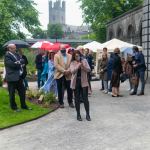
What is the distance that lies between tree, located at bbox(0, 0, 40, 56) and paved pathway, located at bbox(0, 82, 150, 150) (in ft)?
113

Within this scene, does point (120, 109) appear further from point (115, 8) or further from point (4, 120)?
point (115, 8)

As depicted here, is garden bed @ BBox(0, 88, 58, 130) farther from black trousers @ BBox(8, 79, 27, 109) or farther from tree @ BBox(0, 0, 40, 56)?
tree @ BBox(0, 0, 40, 56)

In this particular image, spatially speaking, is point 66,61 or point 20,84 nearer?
point 20,84

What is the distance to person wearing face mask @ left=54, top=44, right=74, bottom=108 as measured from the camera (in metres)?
13.9

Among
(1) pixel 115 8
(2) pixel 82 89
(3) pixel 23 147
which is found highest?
(1) pixel 115 8

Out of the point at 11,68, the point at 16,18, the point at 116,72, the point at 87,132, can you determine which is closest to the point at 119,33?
the point at 16,18

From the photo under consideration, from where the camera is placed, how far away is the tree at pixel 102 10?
51594 millimetres

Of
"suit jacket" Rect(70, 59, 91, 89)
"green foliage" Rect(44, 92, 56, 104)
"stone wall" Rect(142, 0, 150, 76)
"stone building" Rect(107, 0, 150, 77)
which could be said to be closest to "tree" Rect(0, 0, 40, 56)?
"stone building" Rect(107, 0, 150, 77)

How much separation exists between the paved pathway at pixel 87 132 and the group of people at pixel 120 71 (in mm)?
3071

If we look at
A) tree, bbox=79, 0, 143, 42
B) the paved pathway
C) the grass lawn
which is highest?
tree, bbox=79, 0, 143, 42

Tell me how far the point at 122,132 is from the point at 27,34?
48.3 meters

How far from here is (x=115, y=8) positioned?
52000 mm

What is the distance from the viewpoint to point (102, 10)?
55031 mm

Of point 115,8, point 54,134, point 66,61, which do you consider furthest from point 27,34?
point 54,134
